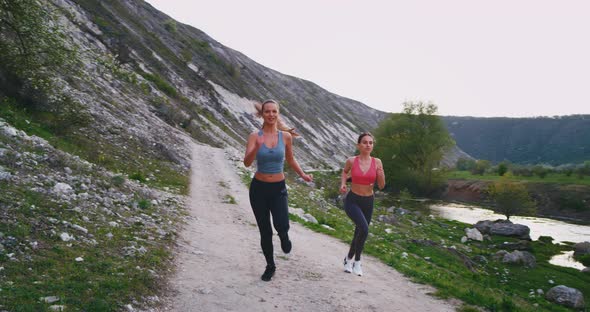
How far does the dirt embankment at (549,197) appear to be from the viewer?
49250mm

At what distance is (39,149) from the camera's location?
11.0 m

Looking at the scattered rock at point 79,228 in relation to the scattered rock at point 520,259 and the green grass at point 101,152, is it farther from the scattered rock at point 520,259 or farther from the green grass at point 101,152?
the scattered rock at point 520,259

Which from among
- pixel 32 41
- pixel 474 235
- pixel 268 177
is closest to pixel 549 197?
pixel 474 235

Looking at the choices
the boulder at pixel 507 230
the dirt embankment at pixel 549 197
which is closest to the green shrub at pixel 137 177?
the boulder at pixel 507 230

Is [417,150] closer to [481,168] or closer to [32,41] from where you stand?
[481,168]

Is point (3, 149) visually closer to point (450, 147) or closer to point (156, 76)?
point (156, 76)

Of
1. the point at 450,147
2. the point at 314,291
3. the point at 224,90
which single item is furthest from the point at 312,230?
the point at 224,90

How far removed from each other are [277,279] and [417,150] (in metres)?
51.0

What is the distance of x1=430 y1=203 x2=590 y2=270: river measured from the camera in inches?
1054

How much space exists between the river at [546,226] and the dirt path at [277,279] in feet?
71.5

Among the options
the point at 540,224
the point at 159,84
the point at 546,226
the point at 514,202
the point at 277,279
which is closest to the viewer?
the point at 277,279

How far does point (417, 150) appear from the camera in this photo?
54.8m

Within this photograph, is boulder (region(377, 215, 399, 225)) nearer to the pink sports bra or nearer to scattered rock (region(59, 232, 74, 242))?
the pink sports bra

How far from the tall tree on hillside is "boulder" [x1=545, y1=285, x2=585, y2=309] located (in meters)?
37.4
